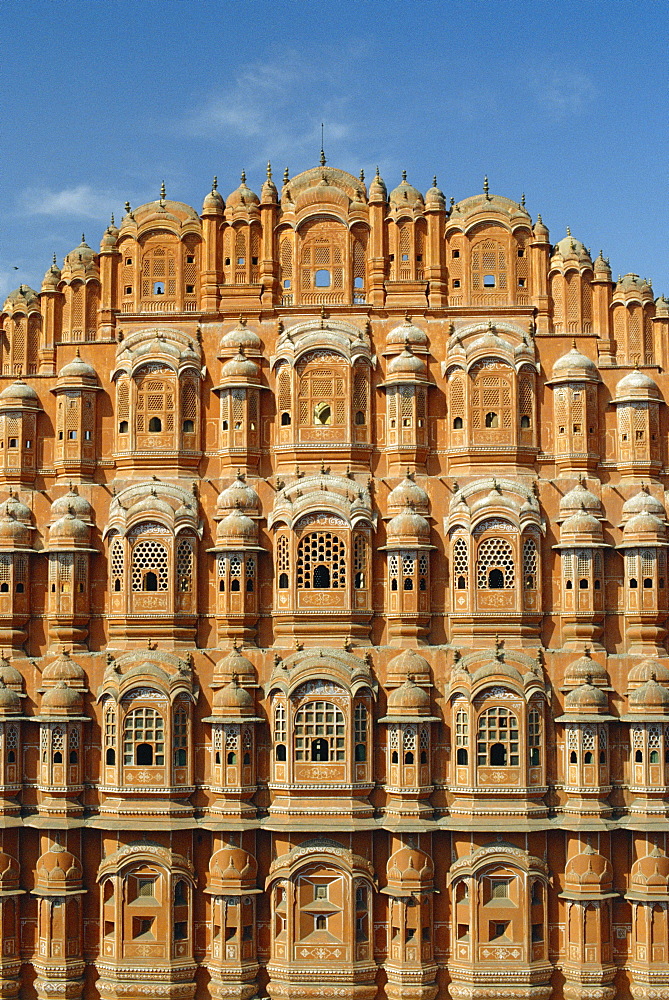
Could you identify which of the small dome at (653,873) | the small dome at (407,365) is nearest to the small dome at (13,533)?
the small dome at (407,365)

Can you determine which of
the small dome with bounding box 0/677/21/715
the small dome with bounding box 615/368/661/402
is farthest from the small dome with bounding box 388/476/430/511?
the small dome with bounding box 0/677/21/715

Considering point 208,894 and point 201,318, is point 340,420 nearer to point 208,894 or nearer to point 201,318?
point 201,318

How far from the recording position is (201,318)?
39875 millimetres

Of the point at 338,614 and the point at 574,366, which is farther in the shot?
the point at 574,366

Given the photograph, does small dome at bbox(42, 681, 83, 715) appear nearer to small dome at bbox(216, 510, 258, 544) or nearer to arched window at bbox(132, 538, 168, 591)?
arched window at bbox(132, 538, 168, 591)

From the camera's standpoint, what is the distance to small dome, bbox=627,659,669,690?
121 feet

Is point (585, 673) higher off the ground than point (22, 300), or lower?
lower

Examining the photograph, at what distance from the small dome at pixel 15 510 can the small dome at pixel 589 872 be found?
64.1 feet

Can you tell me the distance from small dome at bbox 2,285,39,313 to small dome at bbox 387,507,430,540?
14.6 metres

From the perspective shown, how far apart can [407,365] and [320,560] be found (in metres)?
6.53

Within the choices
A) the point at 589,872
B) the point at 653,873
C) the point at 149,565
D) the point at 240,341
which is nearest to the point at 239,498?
the point at 149,565

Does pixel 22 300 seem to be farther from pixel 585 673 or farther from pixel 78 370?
pixel 585 673

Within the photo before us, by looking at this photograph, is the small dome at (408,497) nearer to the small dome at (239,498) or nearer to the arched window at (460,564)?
the arched window at (460,564)

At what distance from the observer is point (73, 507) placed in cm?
3856
